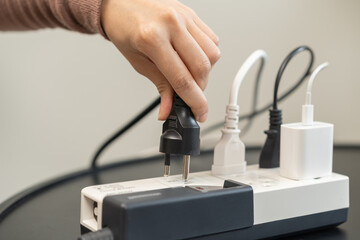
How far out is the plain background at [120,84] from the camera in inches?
41.2

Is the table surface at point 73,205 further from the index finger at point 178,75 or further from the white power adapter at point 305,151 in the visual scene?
the index finger at point 178,75

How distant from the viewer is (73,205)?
56 cm

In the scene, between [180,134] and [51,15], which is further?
[51,15]

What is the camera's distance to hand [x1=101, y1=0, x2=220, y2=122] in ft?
1.51

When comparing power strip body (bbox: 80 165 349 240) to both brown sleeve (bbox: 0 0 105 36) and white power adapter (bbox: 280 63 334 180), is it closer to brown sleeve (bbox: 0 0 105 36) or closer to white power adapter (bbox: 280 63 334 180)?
white power adapter (bbox: 280 63 334 180)

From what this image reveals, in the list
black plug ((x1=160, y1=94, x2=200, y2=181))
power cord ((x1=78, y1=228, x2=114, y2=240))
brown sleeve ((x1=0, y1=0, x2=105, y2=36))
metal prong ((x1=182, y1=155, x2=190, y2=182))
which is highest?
brown sleeve ((x1=0, y1=0, x2=105, y2=36))

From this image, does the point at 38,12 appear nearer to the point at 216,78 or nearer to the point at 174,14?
the point at 174,14

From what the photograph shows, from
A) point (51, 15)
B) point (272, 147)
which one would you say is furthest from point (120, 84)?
point (272, 147)

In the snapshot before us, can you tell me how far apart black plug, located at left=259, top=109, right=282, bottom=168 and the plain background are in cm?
46

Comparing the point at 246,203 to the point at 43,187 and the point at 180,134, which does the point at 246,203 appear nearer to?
the point at 180,134

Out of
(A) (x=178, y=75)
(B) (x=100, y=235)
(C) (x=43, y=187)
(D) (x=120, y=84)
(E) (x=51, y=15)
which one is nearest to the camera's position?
(B) (x=100, y=235)

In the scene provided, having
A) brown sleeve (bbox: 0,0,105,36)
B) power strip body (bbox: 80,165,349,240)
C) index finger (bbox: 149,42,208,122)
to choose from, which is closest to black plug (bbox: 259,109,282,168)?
power strip body (bbox: 80,165,349,240)

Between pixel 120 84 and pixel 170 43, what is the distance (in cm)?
67

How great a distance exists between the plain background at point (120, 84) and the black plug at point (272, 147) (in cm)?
Result: 46
